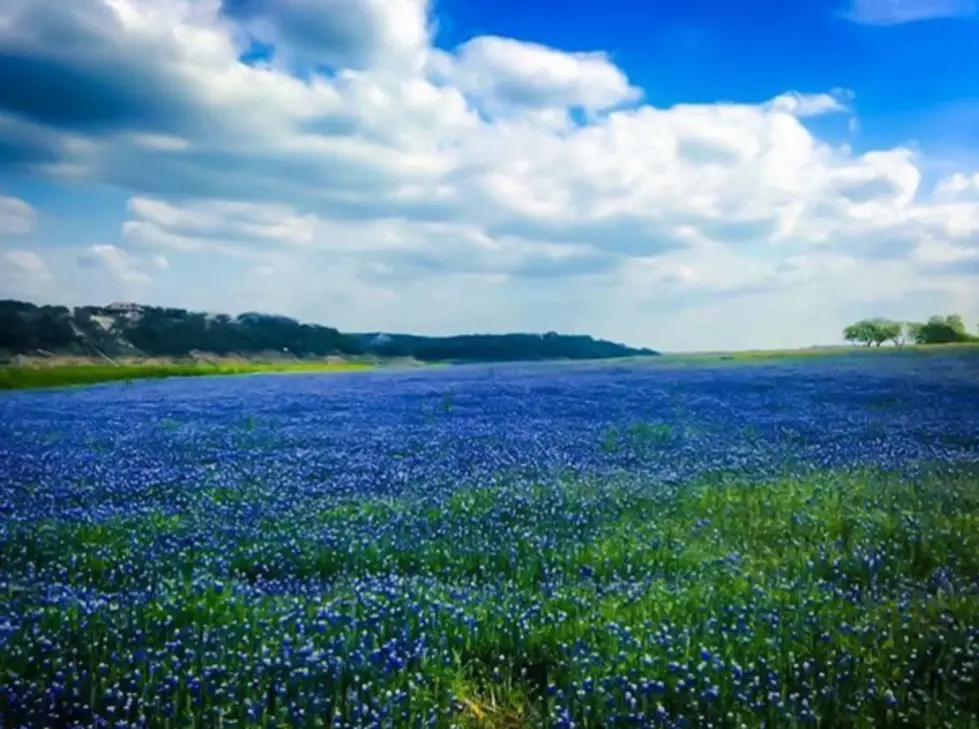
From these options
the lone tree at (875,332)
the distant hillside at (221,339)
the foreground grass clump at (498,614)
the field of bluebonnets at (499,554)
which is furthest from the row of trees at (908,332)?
the distant hillside at (221,339)

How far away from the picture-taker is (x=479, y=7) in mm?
4359

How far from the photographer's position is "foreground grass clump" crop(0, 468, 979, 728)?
290cm

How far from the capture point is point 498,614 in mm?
3447

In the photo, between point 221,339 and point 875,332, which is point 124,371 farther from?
point 875,332

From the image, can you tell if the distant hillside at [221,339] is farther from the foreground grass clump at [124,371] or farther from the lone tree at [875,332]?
the lone tree at [875,332]

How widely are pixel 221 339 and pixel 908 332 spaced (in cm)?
420

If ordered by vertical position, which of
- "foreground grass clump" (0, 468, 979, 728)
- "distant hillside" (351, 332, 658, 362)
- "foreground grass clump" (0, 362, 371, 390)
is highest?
"distant hillside" (351, 332, 658, 362)

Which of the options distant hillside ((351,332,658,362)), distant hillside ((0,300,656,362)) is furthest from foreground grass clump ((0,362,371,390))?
distant hillside ((351,332,658,362))

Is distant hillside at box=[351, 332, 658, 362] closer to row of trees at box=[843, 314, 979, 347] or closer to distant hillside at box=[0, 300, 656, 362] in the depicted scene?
distant hillside at box=[0, 300, 656, 362]

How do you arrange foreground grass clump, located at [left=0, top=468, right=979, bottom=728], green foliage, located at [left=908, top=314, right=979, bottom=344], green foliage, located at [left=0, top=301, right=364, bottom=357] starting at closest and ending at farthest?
foreground grass clump, located at [left=0, top=468, right=979, bottom=728] < green foliage, located at [left=0, top=301, right=364, bottom=357] < green foliage, located at [left=908, top=314, right=979, bottom=344]

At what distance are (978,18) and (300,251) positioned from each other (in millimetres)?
4043

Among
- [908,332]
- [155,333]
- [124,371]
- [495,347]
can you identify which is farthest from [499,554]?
[908,332]

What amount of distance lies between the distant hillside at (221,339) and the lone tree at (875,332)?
1276mm

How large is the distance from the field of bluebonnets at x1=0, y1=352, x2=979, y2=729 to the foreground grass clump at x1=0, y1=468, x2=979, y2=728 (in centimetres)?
1
